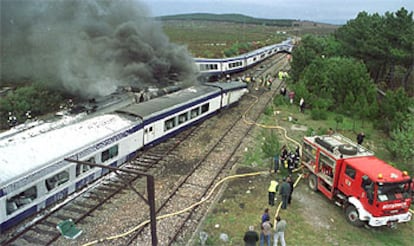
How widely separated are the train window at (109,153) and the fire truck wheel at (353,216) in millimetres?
9800

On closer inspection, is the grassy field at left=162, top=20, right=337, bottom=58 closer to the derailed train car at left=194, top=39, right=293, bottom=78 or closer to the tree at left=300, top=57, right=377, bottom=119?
the derailed train car at left=194, top=39, right=293, bottom=78

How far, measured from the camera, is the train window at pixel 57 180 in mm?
12508

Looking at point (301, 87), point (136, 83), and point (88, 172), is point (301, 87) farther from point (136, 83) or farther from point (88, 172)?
point (88, 172)

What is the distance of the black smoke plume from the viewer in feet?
96.6

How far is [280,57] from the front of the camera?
65.8 m

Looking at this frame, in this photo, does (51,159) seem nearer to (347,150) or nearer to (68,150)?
(68,150)

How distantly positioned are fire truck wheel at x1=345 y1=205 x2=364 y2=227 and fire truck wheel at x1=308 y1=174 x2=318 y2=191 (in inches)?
83.4

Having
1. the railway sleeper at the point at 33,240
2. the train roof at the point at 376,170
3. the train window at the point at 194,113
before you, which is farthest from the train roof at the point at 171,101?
the train roof at the point at 376,170

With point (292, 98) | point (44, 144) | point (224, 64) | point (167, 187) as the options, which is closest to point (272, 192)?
point (167, 187)

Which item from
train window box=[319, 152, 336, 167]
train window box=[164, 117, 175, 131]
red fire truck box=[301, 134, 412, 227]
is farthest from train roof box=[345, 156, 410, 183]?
train window box=[164, 117, 175, 131]

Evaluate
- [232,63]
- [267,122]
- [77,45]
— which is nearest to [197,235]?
[267,122]

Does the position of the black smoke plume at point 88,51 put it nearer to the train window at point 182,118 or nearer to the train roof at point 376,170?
→ the train window at point 182,118

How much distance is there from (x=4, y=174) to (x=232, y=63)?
34.5 meters

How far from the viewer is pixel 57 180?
42.1ft
